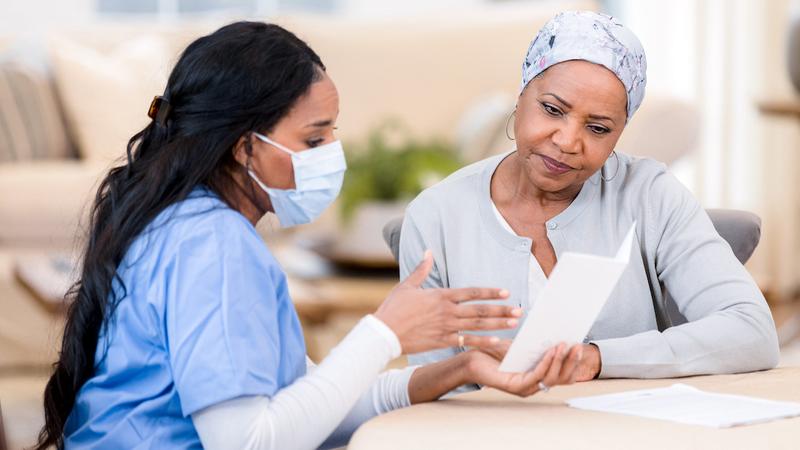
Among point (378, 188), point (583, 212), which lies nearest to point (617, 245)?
point (583, 212)

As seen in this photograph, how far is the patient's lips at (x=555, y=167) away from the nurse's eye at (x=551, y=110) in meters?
0.07

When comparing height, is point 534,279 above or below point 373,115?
above

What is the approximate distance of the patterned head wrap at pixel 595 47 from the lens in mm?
1672

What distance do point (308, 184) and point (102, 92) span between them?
3.11m

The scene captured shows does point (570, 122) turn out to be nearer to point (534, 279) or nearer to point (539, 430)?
point (534, 279)

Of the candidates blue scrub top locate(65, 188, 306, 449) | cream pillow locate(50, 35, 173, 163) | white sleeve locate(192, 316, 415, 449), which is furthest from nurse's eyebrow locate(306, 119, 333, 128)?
cream pillow locate(50, 35, 173, 163)

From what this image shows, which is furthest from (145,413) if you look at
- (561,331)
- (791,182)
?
(791,182)

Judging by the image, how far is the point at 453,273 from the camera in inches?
69.3

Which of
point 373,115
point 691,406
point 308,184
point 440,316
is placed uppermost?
point 308,184

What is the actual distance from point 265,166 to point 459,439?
1.54ft

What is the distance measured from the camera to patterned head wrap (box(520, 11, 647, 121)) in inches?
65.8

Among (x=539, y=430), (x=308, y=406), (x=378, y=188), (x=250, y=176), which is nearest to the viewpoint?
(x=539, y=430)

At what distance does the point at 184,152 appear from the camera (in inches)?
55.7

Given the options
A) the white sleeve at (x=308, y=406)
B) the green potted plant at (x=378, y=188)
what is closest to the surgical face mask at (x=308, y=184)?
the white sleeve at (x=308, y=406)
